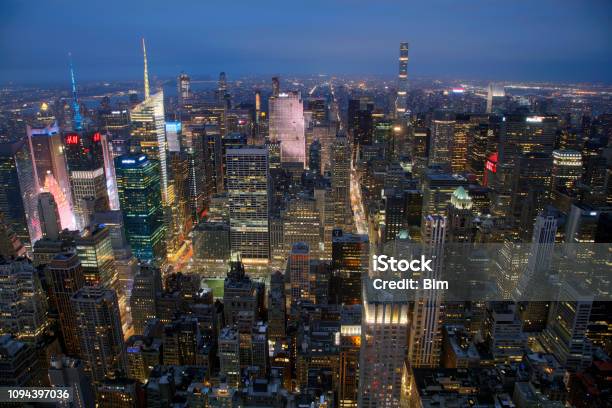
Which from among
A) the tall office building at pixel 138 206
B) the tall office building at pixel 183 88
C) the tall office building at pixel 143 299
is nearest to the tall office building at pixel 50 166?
the tall office building at pixel 138 206

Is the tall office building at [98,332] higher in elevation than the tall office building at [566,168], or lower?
lower

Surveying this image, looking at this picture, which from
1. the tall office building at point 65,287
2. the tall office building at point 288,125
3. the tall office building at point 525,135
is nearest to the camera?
the tall office building at point 65,287

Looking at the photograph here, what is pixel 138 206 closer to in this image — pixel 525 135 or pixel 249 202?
pixel 249 202

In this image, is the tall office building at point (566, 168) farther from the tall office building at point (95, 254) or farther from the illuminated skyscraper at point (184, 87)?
the illuminated skyscraper at point (184, 87)

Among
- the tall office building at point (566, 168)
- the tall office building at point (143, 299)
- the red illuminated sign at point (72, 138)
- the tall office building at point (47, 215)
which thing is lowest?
the tall office building at point (143, 299)

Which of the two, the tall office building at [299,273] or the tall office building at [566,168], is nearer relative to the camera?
the tall office building at [299,273]

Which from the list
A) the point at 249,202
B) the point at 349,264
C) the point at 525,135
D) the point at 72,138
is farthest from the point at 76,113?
the point at 525,135

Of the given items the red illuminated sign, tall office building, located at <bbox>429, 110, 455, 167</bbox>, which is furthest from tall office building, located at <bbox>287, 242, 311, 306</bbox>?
tall office building, located at <bbox>429, 110, 455, 167</bbox>

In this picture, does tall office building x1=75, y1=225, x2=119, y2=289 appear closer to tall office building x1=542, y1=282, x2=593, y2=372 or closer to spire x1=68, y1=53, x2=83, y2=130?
spire x1=68, y1=53, x2=83, y2=130
